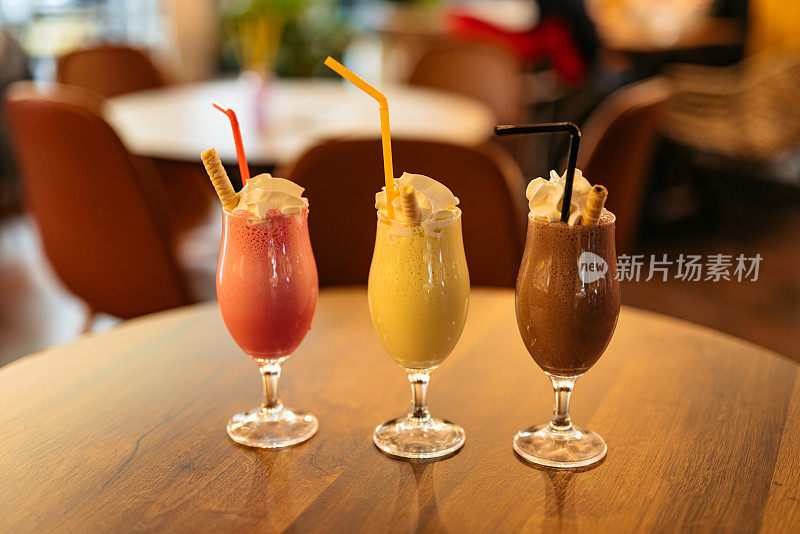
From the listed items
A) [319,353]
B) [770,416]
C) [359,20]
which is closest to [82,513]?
[319,353]

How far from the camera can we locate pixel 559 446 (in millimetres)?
774

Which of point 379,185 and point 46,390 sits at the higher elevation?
point 379,185

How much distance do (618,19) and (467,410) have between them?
153 inches

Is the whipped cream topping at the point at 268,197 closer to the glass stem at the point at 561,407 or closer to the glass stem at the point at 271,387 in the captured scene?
the glass stem at the point at 271,387

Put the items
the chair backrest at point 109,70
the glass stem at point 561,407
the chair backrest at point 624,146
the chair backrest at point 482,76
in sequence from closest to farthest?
1. the glass stem at point 561,407
2. the chair backrest at point 624,146
3. the chair backrest at point 109,70
4. the chair backrest at point 482,76

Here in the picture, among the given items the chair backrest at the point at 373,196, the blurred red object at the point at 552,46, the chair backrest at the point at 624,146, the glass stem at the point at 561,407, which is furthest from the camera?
the blurred red object at the point at 552,46

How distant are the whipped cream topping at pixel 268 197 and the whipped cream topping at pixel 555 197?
20cm

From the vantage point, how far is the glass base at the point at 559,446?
2.48ft

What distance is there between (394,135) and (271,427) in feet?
3.02

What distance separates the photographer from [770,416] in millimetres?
849

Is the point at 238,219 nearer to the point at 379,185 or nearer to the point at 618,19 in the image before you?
the point at 379,185

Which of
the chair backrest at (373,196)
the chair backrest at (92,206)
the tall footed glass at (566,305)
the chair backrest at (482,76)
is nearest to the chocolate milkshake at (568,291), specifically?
the tall footed glass at (566,305)

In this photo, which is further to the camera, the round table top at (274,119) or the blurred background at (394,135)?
the round table top at (274,119)

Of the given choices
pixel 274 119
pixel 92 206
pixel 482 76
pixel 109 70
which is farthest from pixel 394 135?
pixel 109 70
